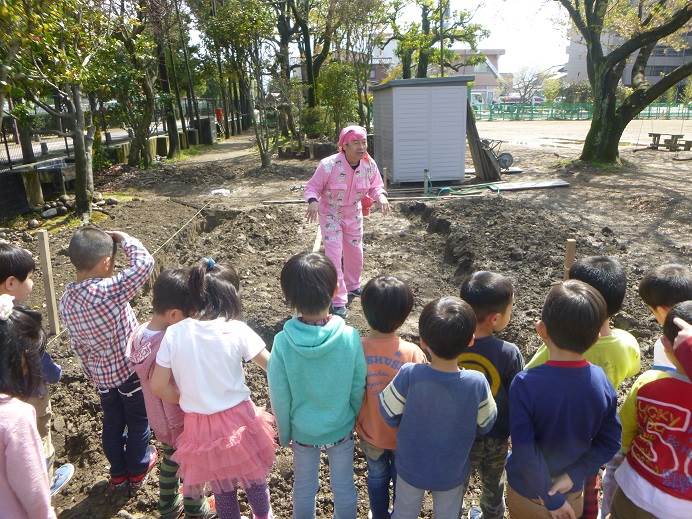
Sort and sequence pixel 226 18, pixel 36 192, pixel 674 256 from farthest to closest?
pixel 226 18, pixel 36 192, pixel 674 256

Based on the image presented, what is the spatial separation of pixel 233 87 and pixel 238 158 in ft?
53.8

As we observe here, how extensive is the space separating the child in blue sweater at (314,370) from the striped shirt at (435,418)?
211 mm

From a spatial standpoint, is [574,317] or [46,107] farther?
[46,107]

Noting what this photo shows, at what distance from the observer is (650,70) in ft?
206

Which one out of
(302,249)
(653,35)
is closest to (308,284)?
(302,249)

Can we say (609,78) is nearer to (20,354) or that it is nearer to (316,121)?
(316,121)

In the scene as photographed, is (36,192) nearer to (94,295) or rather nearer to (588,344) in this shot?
(94,295)

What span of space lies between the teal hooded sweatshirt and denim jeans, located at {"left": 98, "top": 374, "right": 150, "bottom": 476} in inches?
37.2

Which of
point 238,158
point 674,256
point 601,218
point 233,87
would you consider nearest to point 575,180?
point 601,218

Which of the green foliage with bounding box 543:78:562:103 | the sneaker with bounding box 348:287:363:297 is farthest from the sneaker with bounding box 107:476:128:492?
the green foliage with bounding box 543:78:562:103

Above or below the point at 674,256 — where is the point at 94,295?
above

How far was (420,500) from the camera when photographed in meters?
1.99

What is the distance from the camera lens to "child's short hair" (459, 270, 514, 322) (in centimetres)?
205

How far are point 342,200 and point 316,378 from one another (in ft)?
9.14
